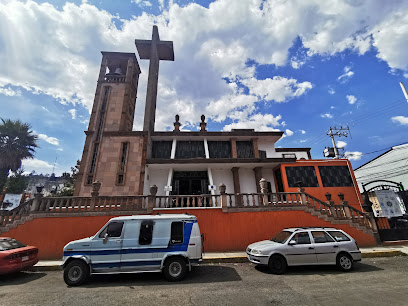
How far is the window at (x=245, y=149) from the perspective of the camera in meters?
18.4

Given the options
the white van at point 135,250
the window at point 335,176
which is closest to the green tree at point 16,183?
the white van at point 135,250

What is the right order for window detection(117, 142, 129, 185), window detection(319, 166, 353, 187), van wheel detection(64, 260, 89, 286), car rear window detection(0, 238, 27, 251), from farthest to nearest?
window detection(319, 166, 353, 187) → window detection(117, 142, 129, 185) → car rear window detection(0, 238, 27, 251) → van wheel detection(64, 260, 89, 286)

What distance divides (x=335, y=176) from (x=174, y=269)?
1644 cm

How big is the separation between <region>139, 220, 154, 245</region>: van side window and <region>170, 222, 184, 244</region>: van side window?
30.3 inches

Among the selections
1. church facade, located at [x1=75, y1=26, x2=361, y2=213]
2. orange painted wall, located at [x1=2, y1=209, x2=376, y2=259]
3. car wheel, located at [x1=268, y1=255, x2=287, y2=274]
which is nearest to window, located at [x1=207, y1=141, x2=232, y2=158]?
church facade, located at [x1=75, y1=26, x2=361, y2=213]

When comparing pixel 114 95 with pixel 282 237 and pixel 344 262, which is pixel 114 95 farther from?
pixel 344 262

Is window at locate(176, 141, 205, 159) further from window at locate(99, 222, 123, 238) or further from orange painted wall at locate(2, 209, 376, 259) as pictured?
window at locate(99, 222, 123, 238)

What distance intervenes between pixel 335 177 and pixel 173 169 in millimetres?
14751

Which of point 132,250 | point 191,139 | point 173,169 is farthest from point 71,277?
point 191,139

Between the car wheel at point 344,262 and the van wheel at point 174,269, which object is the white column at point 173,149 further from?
the car wheel at point 344,262

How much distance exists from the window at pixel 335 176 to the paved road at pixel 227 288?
30.5 ft

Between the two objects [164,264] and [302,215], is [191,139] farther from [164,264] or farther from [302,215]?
[164,264]

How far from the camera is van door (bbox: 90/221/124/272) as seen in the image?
6301 mm

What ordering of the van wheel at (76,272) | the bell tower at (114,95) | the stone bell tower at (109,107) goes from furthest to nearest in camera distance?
the bell tower at (114,95), the stone bell tower at (109,107), the van wheel at (76,272)
